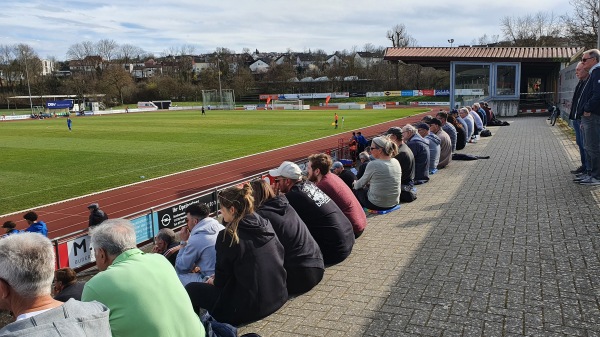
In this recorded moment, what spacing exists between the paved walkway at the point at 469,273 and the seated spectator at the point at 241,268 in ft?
0.93

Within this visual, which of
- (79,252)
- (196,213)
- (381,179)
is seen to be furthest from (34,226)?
(381,179)

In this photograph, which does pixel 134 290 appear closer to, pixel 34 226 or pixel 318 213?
pixel 318 213

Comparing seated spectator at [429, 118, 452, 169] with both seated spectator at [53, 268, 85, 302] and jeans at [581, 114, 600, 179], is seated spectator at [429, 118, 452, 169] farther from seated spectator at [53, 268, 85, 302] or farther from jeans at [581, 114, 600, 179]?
seated spectator at [53, 268, 85, 302]

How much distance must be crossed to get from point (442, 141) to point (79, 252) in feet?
29.0

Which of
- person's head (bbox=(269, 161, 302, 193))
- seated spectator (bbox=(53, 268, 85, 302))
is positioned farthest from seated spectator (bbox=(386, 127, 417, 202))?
seated spectator (bbox=(53, 268, 85, 302))

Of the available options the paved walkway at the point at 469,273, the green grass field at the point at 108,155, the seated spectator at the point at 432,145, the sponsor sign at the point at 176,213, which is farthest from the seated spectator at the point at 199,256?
the green grass field at the point at 108,155

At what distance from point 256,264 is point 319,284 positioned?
1.36 meters

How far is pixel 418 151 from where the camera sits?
410 inches

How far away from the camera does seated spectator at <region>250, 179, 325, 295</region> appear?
15.7 feet

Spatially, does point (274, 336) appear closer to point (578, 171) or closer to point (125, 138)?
point (578, 171)

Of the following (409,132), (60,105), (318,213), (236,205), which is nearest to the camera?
(236,205)

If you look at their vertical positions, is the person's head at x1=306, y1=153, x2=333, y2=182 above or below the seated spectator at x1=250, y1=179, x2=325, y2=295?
above

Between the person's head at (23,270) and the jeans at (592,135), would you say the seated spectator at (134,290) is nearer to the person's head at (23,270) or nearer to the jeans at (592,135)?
the person's head at (23,270)

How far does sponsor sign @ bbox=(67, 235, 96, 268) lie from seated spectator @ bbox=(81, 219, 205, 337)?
4763mm
